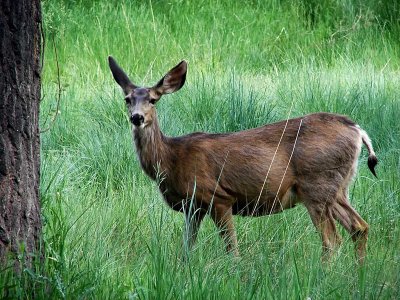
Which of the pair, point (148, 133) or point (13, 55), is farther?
point (148, 133)

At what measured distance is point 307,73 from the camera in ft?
34.1

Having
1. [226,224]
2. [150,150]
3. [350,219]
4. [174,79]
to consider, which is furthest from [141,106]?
[350,219]

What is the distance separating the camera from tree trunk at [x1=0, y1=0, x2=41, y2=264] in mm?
4801

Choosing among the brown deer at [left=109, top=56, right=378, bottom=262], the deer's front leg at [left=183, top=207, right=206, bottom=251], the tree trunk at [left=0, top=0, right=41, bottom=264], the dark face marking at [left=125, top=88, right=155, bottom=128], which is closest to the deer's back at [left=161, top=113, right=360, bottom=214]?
the brown deer at [left=109, top=56, right=378, bottom=262]

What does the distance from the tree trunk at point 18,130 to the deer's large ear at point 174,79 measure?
2227 millimetres

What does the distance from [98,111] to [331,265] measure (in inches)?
170

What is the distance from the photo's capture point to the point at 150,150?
696cm

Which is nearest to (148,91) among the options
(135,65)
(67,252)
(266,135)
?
(266,135)

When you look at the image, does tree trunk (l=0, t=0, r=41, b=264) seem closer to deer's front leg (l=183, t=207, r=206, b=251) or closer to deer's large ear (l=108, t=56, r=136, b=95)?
deer's front leg (l=183, t=207, r=206, b=251)

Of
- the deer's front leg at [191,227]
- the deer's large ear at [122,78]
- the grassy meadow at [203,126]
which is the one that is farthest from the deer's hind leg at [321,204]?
the deer's large ear at [122,78]

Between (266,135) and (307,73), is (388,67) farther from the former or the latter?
(266,135)

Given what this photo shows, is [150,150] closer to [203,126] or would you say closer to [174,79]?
[174,79]

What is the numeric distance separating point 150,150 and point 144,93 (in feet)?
1.24

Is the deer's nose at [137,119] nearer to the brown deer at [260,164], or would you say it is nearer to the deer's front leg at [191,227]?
the brown deer at [260,164]
